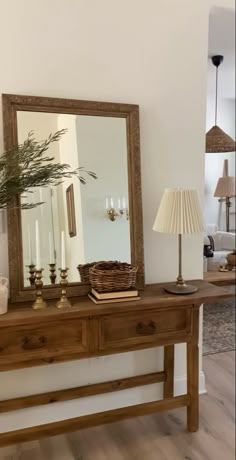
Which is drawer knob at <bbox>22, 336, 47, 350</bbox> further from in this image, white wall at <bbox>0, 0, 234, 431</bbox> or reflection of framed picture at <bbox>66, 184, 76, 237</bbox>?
reflection of framed picture at <bbox>66, 184, 76, 237</bbox>

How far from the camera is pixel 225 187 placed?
12.3 feet

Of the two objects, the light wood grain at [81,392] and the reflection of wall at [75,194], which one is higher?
the reflection of wall at [75,194]

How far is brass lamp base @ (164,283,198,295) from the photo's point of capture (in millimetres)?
1922

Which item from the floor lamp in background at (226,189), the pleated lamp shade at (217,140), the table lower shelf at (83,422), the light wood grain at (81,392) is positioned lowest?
the table lower shelf at (83,422)

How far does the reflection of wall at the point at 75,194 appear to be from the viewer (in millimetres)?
1921

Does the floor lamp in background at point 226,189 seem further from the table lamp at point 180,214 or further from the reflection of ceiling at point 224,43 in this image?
the table lamp at point 180,214

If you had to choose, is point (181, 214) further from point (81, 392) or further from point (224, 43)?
point (224, 43)

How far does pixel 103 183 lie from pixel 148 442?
4.57ft

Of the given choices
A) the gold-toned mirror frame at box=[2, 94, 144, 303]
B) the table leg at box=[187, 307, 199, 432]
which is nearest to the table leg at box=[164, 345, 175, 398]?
the table leg at box=[187, 307, 199, 432]

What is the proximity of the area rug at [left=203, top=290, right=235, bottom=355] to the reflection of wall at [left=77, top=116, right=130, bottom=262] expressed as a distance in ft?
4.98

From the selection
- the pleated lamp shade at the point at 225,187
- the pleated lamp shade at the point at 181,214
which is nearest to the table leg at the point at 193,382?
the pleated lamp shade at the point at 181,214

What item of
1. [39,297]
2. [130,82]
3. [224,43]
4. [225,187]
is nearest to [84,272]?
[39,297]

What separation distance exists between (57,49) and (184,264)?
1.40 metres

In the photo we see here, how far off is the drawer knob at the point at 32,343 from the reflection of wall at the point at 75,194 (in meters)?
0.38
